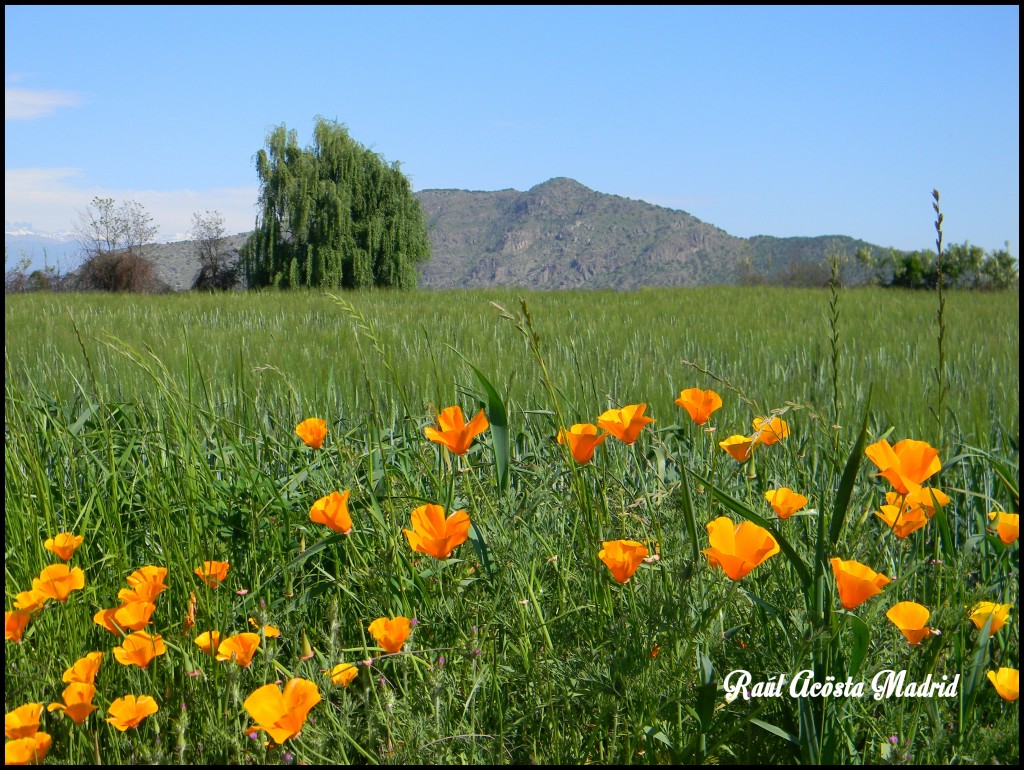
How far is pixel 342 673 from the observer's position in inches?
38.5

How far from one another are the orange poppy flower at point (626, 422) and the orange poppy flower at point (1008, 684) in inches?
22.9

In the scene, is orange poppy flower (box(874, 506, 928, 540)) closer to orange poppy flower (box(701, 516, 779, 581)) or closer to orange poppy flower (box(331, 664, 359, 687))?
orange poppy flower (box(701, 516, 779, 581))

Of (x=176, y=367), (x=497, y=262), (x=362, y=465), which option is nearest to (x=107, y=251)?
(x=176, y=367)

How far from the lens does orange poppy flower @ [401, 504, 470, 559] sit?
100cm

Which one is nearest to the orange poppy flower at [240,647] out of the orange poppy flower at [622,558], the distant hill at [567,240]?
the orange poppy flower at [622,558]

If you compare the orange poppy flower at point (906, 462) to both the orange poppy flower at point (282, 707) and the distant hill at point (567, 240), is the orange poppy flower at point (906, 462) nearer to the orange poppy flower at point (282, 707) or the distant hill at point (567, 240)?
the orange poppy flower at point (282, 707)

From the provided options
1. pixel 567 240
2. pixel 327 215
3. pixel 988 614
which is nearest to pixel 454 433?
pixel 988 614

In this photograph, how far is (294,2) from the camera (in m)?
1.42

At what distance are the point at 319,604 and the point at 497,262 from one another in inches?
3063

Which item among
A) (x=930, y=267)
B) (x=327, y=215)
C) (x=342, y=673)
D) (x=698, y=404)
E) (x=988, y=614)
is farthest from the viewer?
(x=327, y=215)

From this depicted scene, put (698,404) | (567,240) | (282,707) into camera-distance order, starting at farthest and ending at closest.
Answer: (567,240) → (698,404) → (282,707)

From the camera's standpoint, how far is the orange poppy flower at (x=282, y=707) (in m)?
0.84

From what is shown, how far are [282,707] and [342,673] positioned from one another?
0.37 ft

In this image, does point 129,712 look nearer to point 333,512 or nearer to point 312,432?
point 333,512
